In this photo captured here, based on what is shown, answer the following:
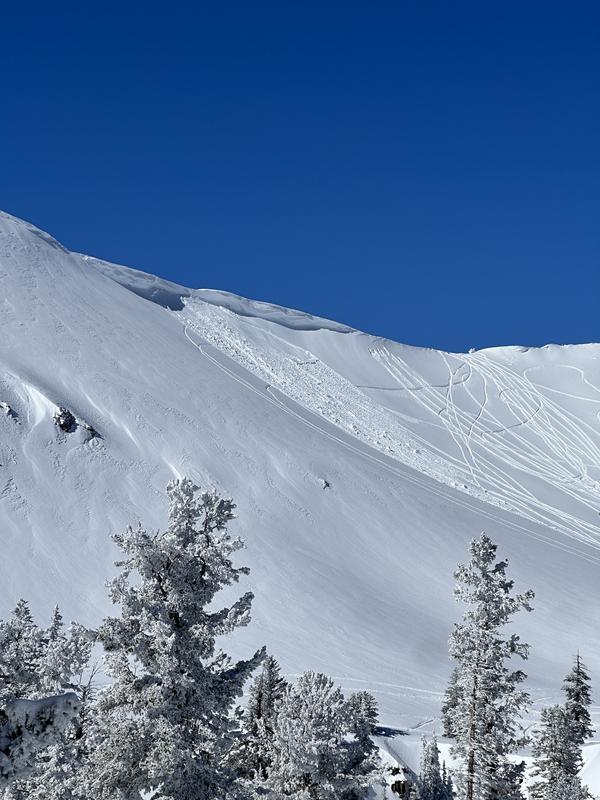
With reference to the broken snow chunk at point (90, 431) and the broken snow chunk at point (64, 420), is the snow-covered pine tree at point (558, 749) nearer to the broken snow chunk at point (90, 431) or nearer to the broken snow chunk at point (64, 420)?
the broken snow chunk at point (90, 431)

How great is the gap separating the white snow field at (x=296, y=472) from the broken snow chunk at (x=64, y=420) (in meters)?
0.44

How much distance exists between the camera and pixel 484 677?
21.0 m

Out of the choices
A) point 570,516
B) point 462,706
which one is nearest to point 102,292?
point 570,516

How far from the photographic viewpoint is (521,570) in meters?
80.7


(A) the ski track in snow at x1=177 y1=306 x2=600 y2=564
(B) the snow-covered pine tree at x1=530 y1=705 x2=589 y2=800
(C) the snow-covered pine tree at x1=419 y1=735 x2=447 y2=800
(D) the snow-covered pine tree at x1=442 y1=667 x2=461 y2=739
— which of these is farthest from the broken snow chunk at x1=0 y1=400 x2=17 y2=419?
(B) the snow-covered pine tree at x1=530 y1=705 x2=589 y2=800

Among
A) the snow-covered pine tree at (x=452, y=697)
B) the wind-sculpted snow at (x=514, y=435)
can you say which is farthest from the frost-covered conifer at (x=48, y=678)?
the wind-sculpted snow at (x=514, y=435)

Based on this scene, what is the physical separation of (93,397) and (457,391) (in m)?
62.6

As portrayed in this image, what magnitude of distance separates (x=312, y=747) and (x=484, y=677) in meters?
4.81

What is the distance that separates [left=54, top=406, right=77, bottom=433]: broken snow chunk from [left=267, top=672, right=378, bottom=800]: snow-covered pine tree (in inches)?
2482

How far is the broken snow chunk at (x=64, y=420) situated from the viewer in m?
79.2

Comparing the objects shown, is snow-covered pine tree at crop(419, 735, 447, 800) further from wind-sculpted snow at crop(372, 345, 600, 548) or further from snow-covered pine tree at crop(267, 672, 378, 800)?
wind-sculpted snow at crop(372, 345, 600, 548)

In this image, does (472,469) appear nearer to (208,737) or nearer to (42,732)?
(208,737)

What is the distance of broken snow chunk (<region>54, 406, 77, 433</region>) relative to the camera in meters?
79.2

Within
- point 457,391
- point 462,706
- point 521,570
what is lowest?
point 462,706
